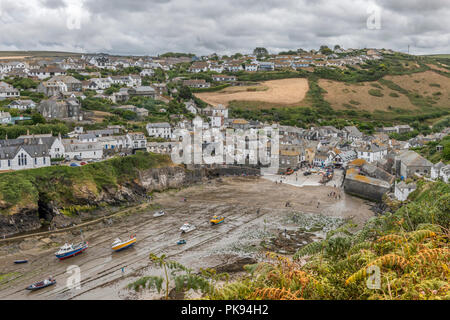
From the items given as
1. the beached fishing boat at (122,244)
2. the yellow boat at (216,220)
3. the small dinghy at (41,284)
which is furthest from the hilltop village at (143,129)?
the small dinghy at (41,284)

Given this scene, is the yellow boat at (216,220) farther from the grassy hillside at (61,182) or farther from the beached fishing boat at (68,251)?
the grassy hillside at (61,182)

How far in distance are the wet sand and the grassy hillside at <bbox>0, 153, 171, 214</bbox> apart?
443 cm

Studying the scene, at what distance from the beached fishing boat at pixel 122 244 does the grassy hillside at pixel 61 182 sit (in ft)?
33.0

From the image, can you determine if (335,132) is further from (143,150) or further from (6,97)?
(6,97)

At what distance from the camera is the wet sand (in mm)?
19625

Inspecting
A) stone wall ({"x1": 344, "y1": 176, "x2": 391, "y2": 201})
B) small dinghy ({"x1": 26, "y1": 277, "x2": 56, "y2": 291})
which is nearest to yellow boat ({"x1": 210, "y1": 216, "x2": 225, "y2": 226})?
small dinghy ({"x1": 26, "y1": 277, "x2": 56, "y2": 291})

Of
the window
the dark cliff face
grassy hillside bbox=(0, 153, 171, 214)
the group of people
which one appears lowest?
the group of people

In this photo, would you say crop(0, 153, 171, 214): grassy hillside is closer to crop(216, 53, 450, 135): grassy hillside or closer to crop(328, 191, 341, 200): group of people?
crop(328, 191, 341, 200): group of people

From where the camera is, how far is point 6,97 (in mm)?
57312

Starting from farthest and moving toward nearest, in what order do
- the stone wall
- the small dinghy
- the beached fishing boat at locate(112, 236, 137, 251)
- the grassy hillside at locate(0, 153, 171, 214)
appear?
the stone wall, the grassy hillside at locate(0, 153, 171, 214), the beached fishing boat at locate(112, 236, 137, 251), the small dinghy

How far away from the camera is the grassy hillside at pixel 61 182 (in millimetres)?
29016

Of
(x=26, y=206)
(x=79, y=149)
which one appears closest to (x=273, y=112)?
(x=79, y=149)

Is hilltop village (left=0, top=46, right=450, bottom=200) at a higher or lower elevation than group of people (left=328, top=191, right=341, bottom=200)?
higher

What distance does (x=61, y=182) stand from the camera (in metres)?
32.7
